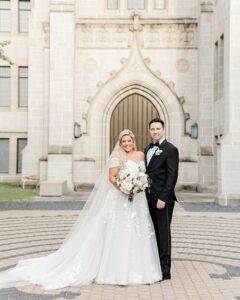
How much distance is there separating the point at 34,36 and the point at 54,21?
2.25 metres

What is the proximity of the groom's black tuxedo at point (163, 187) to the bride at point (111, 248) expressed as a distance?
120mm

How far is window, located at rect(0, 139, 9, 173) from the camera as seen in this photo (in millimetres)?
25594

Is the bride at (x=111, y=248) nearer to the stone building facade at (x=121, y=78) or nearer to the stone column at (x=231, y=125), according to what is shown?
the stone column at (x=231, y=125)

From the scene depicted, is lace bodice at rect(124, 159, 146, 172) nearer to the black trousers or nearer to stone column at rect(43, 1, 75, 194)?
the black trousers

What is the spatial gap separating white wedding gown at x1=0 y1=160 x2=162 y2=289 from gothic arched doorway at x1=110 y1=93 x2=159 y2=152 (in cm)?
1595

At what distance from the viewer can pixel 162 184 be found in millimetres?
7035

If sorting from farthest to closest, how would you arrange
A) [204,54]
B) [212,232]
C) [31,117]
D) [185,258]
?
[31,117] < [204,54] < [212,232] < [185,258]

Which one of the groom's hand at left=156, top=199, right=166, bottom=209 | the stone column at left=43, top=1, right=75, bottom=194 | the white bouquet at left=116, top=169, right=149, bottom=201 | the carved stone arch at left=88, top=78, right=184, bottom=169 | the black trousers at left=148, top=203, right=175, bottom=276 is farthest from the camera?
the carved stone arch at left=88, top=78, right=184, bottom=169

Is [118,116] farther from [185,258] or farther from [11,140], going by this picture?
[185,258]

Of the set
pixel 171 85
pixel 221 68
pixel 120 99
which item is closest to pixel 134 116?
pixel 120 99

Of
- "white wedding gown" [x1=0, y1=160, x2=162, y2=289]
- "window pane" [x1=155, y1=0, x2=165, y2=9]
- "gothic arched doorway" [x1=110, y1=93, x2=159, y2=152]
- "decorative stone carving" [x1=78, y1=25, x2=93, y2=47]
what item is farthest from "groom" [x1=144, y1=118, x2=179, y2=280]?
"window pane" [x1=155, y1=0, x2=165, y2=9]

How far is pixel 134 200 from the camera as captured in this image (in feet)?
23.1

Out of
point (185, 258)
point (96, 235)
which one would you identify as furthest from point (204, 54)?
point (96, 235)

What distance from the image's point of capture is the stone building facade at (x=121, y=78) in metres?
22.0
